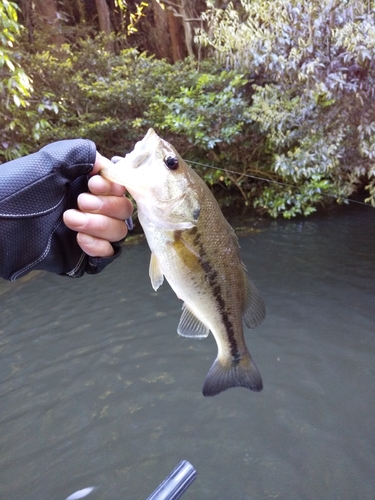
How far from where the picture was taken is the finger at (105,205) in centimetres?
153

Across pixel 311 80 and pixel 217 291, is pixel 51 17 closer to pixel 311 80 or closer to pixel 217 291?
pixel 311 80

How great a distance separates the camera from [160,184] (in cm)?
150

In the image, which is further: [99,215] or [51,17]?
[51,17]

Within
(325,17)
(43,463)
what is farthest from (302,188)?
(43,463)

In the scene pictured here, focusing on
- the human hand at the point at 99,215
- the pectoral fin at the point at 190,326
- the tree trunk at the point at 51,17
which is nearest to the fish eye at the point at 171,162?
the human hand at the point at 99,215

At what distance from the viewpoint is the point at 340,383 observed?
367 cm

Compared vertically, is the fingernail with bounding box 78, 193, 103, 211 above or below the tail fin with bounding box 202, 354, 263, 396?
above

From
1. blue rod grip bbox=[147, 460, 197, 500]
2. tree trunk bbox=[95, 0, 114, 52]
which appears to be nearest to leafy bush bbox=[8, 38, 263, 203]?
tree trunk bbox=[95, 0, 114, 52]

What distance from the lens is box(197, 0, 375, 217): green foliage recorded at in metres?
5.69

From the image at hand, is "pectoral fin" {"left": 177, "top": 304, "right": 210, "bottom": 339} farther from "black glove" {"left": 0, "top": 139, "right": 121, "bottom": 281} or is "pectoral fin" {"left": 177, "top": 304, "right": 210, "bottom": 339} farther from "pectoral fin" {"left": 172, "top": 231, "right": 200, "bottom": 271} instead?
"black glove" {"left": 0, "top": 139, "right": 121, "bottom": 281}

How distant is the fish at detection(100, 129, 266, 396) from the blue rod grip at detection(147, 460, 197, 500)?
1.06 feet

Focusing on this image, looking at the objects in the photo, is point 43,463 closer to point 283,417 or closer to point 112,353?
point 112,353

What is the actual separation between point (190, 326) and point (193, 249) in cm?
41

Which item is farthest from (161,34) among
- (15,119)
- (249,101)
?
(15,119)
